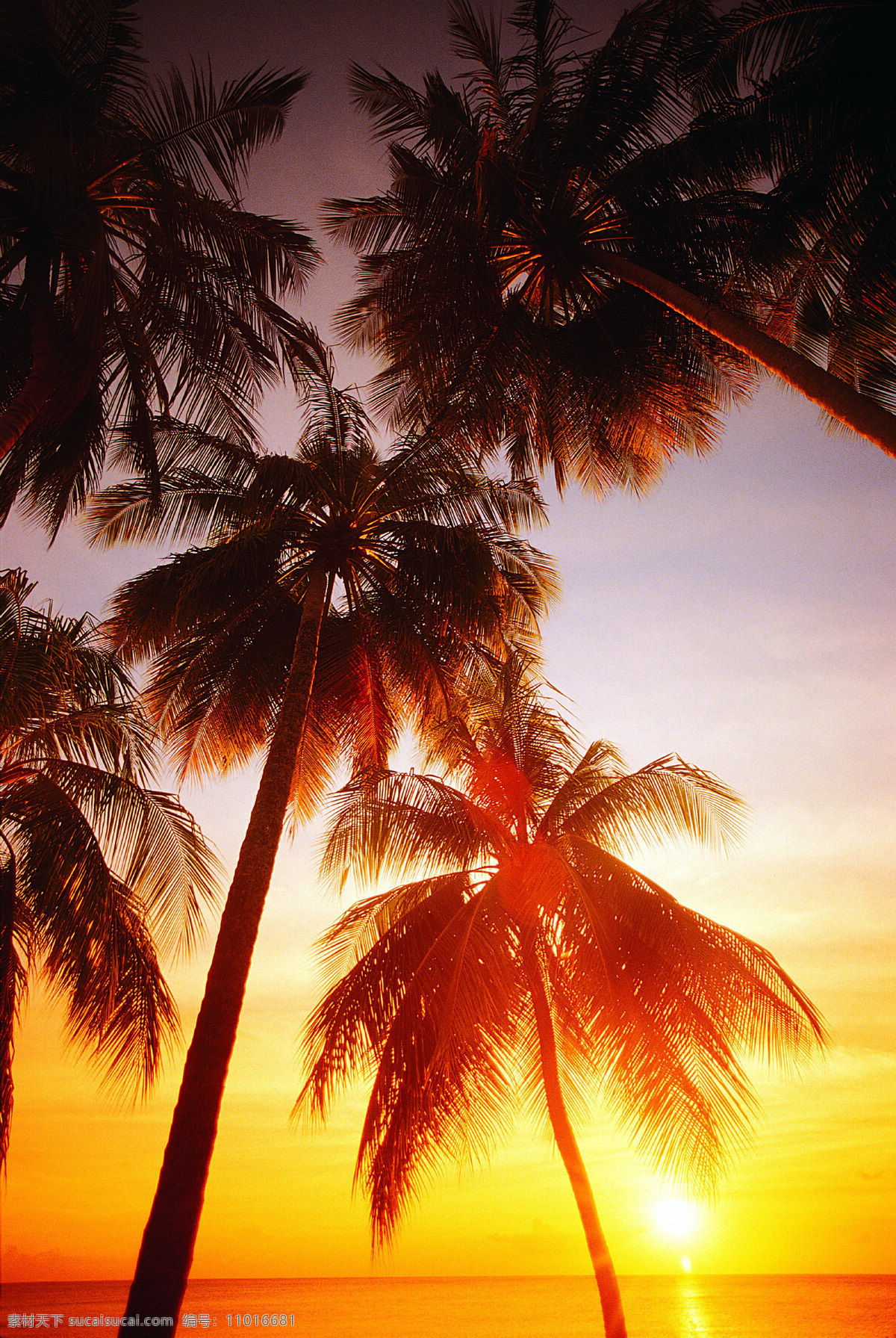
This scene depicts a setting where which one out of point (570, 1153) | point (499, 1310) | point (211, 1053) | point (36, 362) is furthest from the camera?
point (499, 1310)

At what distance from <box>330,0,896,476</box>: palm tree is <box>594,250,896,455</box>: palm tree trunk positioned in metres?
0.03

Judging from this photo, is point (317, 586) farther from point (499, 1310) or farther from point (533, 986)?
point (499, 1310)

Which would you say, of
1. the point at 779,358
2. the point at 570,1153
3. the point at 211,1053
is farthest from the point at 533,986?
the point at 779,358

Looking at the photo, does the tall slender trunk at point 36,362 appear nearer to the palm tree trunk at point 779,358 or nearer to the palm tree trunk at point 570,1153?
the palm tree trunk at point 779,358

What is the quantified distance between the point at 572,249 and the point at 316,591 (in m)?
4.90

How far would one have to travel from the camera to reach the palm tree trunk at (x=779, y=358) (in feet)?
19.3

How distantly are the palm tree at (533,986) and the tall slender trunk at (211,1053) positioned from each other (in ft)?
6.00

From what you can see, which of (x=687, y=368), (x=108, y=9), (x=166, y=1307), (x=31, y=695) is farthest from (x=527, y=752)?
(x=108, y=9)

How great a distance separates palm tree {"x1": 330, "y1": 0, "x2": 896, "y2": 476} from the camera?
8.26 meters

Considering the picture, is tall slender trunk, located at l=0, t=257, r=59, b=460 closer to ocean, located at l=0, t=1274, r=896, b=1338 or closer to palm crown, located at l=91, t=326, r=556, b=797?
palm crown, located at l=91, t=326, r=556, b=797

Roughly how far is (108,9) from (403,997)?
10.1 meters

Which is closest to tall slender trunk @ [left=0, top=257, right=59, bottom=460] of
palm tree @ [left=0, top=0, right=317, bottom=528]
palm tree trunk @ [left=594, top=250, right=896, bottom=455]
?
palm tree @ [left=0, top=0, right=317, bottom=528]

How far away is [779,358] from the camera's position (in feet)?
22.2

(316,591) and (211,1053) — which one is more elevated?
(316,591)
